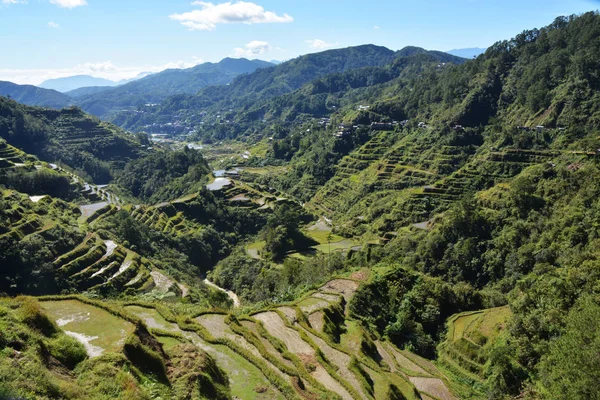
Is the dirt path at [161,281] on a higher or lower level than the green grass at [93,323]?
lower

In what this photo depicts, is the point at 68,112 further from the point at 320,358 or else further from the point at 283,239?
the point at 320,358

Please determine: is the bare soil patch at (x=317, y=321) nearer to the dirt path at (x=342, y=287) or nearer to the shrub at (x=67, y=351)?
the dirt path at (x=342, y=287)

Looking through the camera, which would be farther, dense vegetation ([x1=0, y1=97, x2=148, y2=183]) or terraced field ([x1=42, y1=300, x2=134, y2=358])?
dense vegetation ([x1=0, y1=97, x2=148, y2=183])

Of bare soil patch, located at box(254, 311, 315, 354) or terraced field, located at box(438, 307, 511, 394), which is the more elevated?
bare soil patch, located at box(254, 311, 315, 354)

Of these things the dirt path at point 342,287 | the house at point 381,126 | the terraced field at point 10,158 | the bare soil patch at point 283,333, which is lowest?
the dirt path at point 342,287

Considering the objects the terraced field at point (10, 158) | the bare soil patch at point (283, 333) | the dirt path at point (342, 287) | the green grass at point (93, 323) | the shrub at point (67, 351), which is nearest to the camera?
the shrub at point (67, 351)

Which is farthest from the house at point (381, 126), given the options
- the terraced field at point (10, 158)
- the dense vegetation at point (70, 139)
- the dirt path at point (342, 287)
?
the terraced field at point (10, 158)

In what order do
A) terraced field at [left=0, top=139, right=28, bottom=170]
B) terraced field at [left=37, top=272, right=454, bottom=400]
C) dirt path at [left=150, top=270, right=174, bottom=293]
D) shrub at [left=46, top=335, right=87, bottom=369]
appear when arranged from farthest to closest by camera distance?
terraced field at [left=0, top=139, right=28, bottom=170]
dirt path at [left=150, top=270, right=174, bottom=293]
terraced field at [left=37, top=272, right=454, bottom=400]
shrub at [left=46, top=335, right=87, bottom=369]

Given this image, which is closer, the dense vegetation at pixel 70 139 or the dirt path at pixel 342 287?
the dirt path at pixel 342 287

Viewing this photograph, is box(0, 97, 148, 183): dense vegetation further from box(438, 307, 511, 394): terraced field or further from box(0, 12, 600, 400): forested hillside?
box(438, 307, 511, 394): terraced field

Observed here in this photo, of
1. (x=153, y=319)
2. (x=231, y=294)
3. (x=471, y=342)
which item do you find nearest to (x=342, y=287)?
(x=471, y=342)

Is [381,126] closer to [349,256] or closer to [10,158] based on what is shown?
[349,256]

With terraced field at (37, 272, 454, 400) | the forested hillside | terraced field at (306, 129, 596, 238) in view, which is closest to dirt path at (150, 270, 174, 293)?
the forested hillside
